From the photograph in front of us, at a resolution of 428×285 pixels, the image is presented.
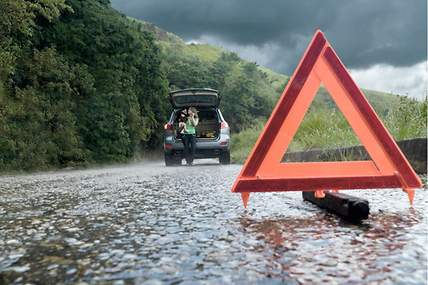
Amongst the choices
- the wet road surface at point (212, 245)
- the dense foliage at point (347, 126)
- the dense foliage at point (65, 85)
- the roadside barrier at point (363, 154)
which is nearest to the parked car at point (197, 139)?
the dense foliage at point (347, 126)

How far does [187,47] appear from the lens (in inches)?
4109

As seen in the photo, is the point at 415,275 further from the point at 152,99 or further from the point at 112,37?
the point at 152,99

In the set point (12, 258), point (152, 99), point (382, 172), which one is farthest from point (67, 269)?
point (152, 99)

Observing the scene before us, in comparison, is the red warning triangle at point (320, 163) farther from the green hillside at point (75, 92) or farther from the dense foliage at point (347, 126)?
the green hillside at point (75, 92)

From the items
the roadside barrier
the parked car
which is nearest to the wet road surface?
the roadside barrier

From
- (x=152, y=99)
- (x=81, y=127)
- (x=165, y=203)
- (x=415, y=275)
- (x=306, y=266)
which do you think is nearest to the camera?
(x=415, y=275)

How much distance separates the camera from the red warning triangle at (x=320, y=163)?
3.15 m

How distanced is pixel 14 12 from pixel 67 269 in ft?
39.7

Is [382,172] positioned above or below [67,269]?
above

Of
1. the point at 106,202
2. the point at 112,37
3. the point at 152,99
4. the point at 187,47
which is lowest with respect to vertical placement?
the point at 106,202

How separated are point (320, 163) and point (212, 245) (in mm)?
1215

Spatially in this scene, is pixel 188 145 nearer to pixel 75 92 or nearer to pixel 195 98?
pixel 195 98

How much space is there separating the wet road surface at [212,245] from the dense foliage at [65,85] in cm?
1014

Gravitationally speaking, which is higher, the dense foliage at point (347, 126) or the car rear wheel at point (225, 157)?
the dense foliage at point (347, 126)
